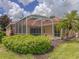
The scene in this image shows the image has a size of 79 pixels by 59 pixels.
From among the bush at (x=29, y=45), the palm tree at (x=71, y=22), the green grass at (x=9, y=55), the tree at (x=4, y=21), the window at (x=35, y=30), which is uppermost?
the tree at (x=4, y=21)

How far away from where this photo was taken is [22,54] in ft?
72.6

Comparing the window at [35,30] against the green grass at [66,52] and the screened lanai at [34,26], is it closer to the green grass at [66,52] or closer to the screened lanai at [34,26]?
the screened lanai at [34,26]

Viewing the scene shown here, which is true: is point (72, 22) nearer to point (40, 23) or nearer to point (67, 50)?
point (67, 50)

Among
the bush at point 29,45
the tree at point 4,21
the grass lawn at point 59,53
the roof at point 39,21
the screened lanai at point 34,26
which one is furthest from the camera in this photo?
the tree at point 4,21

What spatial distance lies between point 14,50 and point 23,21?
15.9 m

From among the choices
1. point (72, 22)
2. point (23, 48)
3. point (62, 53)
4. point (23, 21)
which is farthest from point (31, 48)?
point (23, 21)

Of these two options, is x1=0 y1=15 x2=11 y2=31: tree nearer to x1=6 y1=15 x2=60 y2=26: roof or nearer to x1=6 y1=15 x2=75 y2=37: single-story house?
x1=6 y1=15 x2=75 y2=37: single-story house

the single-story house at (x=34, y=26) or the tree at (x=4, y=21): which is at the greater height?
the tree at (x=4, y=21)

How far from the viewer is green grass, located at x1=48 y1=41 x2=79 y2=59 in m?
20.3

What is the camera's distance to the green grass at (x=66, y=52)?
66.7ft

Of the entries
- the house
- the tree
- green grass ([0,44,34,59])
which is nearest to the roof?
the house

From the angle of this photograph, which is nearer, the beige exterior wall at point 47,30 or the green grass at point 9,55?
the green grass at point 9,55

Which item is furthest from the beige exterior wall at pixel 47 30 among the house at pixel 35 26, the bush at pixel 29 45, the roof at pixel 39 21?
the bush at pixel 29 45

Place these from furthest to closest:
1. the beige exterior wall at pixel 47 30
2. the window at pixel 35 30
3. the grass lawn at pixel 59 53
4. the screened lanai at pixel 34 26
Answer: the window at pixel 35 30, the beige exterior wall at pixel 47 30, the screened lanai at pixel 34 26, the grass lawn at pixel 59 53
